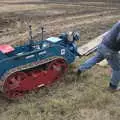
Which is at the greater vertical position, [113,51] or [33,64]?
[113,51]

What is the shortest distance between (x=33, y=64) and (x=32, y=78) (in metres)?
0.27

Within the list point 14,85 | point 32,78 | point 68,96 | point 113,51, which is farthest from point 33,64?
point 113,51

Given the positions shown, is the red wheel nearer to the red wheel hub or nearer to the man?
the red wheel hub

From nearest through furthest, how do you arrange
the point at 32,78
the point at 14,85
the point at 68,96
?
the point at 14,85
the point at 32,78
the point at 68,96

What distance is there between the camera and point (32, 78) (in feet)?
23.7

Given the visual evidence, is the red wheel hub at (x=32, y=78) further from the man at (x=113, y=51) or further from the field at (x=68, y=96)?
the man at (x=113, y=51)

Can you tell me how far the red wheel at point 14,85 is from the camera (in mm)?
6921

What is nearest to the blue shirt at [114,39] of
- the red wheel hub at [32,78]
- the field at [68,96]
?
the field at [68,96]

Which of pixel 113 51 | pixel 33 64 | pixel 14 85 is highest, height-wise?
pixel 113 51

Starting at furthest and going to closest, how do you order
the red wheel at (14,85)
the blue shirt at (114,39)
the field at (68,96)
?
1. the blue shirt at (114,39)
2. the red wheel at (14,85)
3. the field at (68,96)

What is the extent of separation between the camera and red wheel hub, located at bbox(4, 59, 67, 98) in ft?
22.9

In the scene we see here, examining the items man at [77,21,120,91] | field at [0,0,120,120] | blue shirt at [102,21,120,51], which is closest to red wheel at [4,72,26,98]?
field at [0,0,120,120]

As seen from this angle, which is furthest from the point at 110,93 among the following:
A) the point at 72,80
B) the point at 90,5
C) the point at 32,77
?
the point at 90,5

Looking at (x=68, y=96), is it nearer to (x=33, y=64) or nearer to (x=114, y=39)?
(x=33, y=64)
